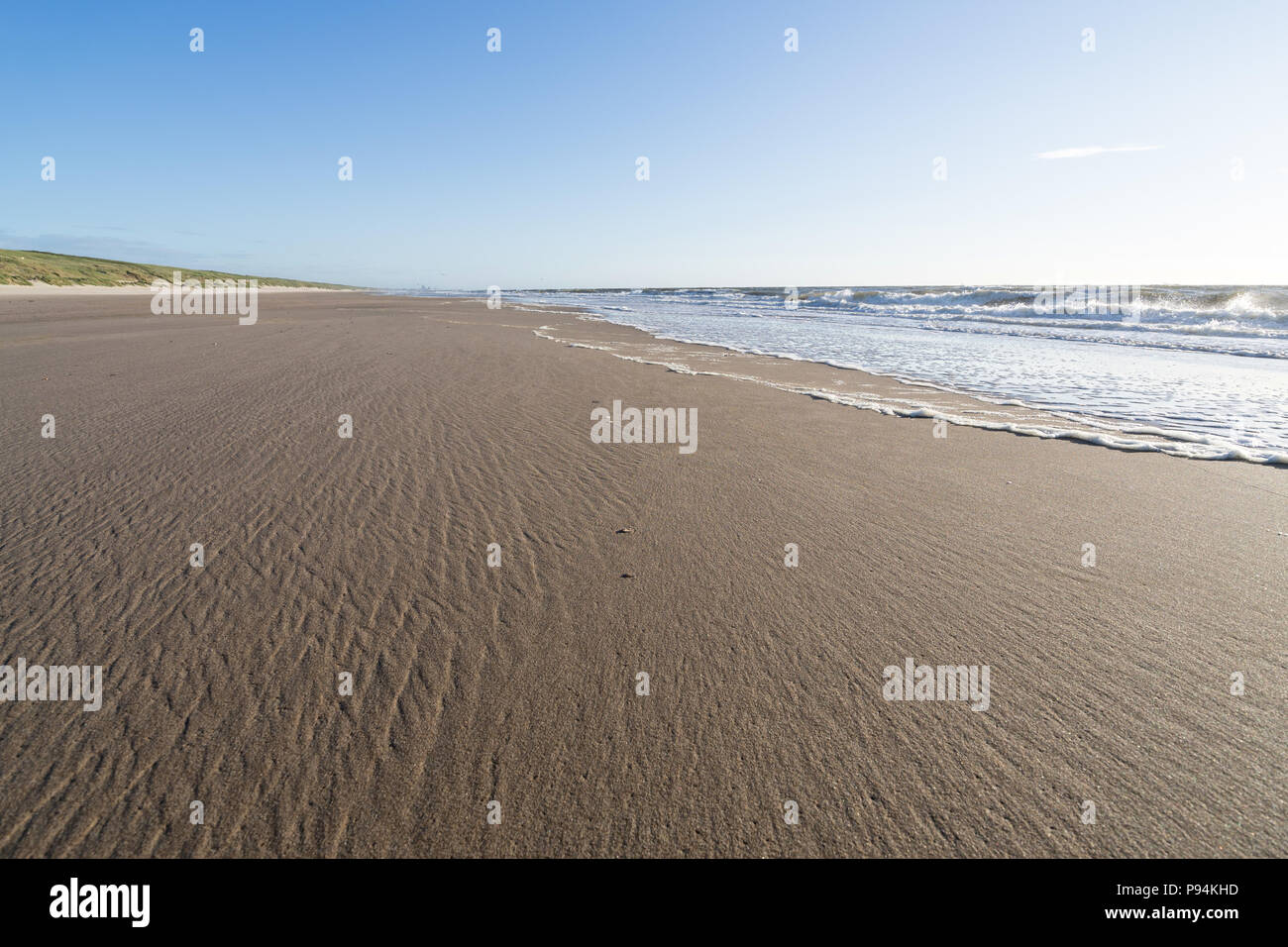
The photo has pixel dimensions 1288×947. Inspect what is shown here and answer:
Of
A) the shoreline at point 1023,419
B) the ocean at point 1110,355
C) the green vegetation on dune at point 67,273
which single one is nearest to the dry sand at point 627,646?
the shoreline at point 1023,419

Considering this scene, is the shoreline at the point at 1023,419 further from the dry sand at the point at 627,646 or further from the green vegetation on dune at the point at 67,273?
the green vegetation on dune at the point at 67,273

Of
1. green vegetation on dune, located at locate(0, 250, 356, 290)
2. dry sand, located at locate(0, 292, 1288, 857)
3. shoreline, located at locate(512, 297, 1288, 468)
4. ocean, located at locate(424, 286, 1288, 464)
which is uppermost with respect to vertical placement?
green vegetation on dune, located at locate(0, 250, 356, 290)

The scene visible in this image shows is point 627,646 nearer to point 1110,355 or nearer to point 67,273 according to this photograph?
point 1110,355

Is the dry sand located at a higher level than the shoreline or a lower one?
lower

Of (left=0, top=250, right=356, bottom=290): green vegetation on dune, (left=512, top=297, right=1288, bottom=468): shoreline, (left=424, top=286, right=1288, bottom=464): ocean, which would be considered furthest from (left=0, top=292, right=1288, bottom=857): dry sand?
(left=0, top=250, right=356, bottom=290): green vegetation on dune

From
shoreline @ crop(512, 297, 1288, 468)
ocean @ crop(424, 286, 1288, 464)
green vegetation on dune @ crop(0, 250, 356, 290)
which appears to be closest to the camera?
shoreline @ crop(512, 297, 1288, 468)

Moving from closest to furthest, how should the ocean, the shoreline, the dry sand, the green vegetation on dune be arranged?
the dry sand < the shoreline < the ocean < the green vegetation on dune

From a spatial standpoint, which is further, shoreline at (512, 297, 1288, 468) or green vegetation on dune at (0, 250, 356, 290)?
green vegetation on dune at (0, 250, 356, 290)

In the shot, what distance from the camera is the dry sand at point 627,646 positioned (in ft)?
6.81

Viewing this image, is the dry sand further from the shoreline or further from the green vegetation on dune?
the green vegetation on dune

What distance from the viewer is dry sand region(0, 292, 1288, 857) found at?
2.07 m

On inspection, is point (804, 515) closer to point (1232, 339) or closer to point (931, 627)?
point (931, 627)
